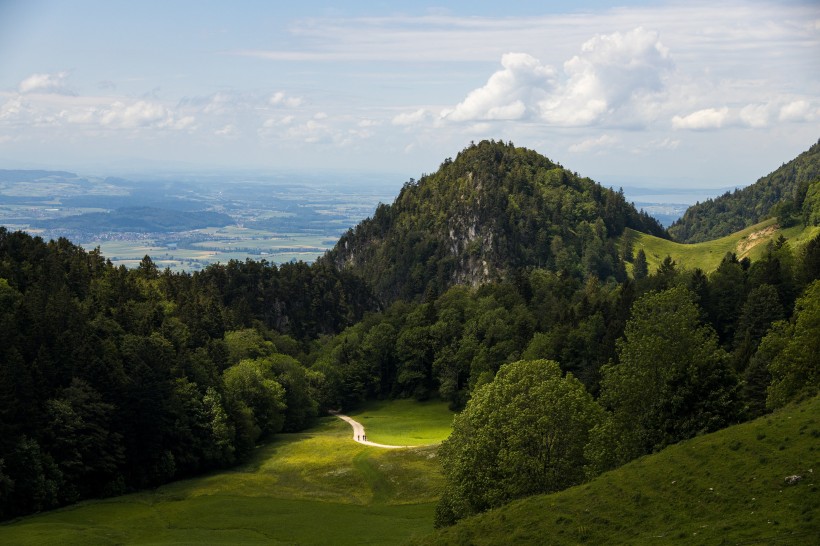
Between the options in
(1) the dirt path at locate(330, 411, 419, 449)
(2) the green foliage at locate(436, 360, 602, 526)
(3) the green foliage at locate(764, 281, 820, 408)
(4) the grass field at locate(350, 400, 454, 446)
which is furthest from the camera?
(4) the grass field at locate(350, 400, 454, 446)

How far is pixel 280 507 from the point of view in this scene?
6662 cm

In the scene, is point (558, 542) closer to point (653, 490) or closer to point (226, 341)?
point (653, 490)

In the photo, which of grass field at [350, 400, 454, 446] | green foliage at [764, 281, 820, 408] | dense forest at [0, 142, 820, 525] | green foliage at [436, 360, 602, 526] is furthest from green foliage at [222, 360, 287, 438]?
green foliage at [764, 281, 820, 408]

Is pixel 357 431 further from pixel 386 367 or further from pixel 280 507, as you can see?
pixel 280 507

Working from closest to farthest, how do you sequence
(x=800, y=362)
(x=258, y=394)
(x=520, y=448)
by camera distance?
(x=520, y=448) < (x=800, y=362) < (x=258, y=394)

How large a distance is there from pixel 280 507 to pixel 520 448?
27280mm

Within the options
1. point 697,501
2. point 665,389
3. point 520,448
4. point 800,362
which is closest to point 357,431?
point 520,448

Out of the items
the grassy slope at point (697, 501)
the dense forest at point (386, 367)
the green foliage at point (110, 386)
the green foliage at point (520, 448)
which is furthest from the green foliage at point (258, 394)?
the grassy slope at point (697, 501)

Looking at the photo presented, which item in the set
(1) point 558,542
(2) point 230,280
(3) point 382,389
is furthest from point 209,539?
(2) point 230,280

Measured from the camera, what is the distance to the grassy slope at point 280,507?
56312 millimetres

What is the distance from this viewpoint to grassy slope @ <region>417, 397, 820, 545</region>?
30.1 meters

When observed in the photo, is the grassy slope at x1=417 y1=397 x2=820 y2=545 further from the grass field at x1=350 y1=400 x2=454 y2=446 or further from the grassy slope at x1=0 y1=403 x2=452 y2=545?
the grass field at x1=350 y1=400 x2=454 y2=446

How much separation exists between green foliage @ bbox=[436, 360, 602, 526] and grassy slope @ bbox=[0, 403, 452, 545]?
6.41 meters

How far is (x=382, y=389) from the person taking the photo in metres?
142
